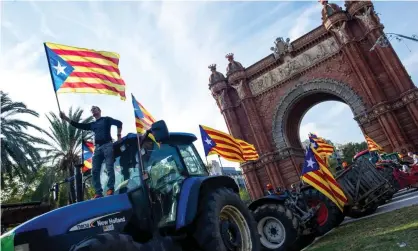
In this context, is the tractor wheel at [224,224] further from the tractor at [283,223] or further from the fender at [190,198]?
the tractor at [283,223]

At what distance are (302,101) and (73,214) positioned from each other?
81.5 ft

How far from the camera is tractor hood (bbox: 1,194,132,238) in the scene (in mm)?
3131

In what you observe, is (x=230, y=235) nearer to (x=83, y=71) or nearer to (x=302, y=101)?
(x=83, y=71)

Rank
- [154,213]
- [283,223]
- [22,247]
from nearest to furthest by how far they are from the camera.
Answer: [22,247] → [154,213] → [283,223]

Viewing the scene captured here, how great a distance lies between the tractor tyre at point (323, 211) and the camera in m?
7.66

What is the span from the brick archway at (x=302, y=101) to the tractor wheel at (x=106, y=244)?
22.3m

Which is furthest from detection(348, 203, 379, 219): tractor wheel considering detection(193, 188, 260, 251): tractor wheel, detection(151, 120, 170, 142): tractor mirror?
detection(151, 120, 170, 142): tractor mirror

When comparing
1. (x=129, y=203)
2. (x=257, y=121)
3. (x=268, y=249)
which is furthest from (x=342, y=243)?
(x=257, y=121)

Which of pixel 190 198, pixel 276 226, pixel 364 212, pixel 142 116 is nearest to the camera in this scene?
pixel 190 198

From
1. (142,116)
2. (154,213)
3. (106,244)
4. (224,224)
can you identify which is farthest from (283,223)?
(106,244)

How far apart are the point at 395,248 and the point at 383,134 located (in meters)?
19.5

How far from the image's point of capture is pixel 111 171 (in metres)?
4.23

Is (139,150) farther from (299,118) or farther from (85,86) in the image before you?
(299,118)

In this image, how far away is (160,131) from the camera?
386 centimetres
